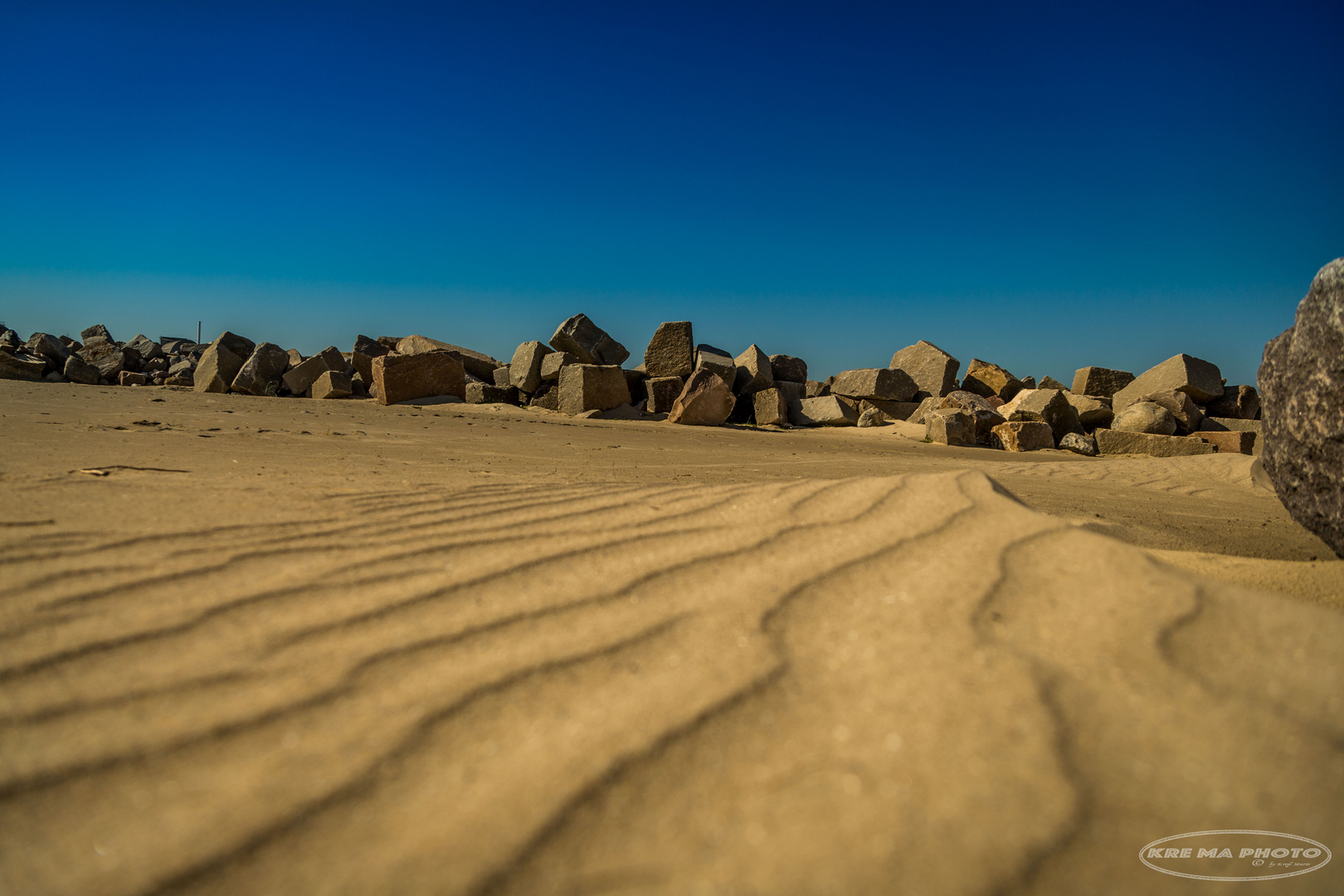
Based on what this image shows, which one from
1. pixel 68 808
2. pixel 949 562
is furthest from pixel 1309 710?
pixel 68 808

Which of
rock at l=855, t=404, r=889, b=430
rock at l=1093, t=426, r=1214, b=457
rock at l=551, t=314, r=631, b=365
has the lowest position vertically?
rock at l=1093, t=426, r=1214, b=457

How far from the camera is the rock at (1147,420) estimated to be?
8555 millimetres

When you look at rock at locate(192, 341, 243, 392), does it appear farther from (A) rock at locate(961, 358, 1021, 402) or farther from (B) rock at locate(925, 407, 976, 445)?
(A) rock at locate(961, 358, 1021, 402)

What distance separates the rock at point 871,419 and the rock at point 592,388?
355cm

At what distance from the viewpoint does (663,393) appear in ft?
31.4

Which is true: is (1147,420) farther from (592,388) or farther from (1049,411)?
(592,388)

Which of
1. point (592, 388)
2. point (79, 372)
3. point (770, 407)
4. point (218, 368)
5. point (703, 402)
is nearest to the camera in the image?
point (703, 402)

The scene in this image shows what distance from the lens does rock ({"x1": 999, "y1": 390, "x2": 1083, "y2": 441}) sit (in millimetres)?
8781

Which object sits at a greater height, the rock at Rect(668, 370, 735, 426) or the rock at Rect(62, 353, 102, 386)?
the rock at Rect(62, 353, 102, 386)

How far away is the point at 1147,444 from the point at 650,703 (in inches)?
379

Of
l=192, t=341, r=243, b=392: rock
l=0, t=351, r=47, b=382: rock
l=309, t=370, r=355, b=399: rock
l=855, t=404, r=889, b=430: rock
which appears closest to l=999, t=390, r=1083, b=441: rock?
l=855, t=404, r=889, b=430: rock

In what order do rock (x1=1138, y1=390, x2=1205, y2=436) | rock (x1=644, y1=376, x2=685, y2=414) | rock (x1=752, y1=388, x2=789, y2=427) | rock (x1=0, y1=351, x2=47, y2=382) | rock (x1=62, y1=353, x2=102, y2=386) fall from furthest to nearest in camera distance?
rock (x1=62, y1=353, x2=102, y2=386)
rock (x1=0, y1=351, x2=47, y2=382)
rock (x1=752, y1=388, x2=789, y2=427)
rock (x1=644, y1=376, x2=685, y2=414)
rock (x1=1138, y1=390, x2=1205, y2=436)

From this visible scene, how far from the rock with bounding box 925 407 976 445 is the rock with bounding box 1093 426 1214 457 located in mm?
1752

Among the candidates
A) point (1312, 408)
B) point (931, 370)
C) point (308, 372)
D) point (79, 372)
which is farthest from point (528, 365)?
point (79, 372)
